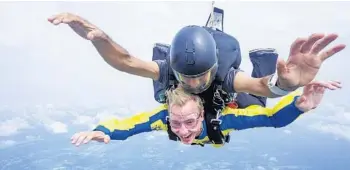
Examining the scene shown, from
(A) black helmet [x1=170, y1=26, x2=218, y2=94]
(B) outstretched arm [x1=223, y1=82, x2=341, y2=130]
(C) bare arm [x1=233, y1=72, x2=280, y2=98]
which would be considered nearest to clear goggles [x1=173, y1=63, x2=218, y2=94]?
(A) black helmet [x1=170, y1=26, x2=218, y2=94]

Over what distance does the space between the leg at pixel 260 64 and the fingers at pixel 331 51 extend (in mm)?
1244

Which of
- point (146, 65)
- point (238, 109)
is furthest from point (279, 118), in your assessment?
point (146, 65)

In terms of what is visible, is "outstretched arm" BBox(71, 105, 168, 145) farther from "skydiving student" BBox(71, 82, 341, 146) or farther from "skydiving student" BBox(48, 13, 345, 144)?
"skydiving student" BBox(48, 13, 345, 144)

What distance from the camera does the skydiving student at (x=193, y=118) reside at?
3824 millimetres

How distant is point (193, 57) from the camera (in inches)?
146

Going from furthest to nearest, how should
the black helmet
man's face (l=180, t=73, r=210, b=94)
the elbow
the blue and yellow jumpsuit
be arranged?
1. the elbow
2. the blue and yellow jumpsuit
3. man's face (l=180, t=73, r=210, b=94)
4. the black helmet

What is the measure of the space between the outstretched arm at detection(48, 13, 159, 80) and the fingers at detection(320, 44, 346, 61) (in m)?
1.55

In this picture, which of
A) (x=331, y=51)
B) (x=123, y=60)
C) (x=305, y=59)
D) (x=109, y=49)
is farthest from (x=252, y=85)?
(x=109, y=49)

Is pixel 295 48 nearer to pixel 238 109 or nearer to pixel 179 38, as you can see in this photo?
pixel 179 38

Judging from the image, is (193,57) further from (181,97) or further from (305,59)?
(305,59)

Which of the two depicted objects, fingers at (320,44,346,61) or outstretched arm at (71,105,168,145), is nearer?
fingers at (320,44,346,61)

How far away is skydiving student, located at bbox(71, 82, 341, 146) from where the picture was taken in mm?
3824

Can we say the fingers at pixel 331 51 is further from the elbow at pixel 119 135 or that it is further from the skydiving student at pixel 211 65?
the elbow at pixel 119 135

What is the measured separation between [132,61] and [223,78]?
76 cm
